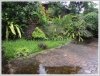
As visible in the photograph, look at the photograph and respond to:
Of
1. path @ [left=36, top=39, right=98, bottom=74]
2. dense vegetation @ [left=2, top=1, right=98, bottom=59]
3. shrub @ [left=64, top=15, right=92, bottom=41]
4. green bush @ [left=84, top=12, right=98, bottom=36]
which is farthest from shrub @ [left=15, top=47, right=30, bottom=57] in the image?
green bush @ [left=84, top=12, right=98, bottom=36]

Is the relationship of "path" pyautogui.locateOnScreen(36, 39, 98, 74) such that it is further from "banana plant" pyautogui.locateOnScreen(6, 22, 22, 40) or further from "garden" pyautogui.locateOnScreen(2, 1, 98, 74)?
"banana plant" pyautogui.locateOnScreen(6, 22, 22, 40)

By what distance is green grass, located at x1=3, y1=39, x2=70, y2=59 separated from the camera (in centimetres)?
382

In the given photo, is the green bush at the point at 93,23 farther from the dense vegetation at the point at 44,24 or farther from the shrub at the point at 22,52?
the shrub at the point at 22,52

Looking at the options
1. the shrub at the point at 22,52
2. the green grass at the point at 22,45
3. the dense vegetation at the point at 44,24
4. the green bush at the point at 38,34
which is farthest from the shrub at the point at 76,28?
the shrub at the point at 22,52

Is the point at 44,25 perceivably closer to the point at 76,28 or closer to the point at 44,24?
the point at 44,24

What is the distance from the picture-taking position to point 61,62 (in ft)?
12.7

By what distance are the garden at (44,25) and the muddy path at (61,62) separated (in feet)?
0.24

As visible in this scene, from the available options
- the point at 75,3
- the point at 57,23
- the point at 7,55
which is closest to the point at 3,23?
the point at 7,55

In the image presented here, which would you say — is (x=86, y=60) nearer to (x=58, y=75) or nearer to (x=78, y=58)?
(x=78, y=58)

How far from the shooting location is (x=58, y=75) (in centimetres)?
383

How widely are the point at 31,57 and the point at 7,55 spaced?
29 centimetres

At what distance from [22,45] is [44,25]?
14.3 inches

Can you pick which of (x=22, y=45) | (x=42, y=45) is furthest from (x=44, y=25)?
(x=22, y=45)

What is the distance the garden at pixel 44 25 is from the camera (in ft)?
12.6
